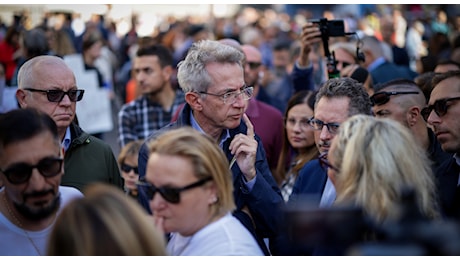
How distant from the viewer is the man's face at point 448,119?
14.9 feet

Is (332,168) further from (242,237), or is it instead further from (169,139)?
(169,139)

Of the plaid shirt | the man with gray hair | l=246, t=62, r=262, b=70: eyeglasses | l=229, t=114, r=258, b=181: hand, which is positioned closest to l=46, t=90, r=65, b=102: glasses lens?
the man with gray hair

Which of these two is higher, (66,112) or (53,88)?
(53,88)

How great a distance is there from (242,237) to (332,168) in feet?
1.70

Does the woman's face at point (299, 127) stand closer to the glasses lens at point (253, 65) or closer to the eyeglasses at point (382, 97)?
the eyeglasses at point (382, 97)

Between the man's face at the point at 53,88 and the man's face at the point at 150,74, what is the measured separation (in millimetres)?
3181

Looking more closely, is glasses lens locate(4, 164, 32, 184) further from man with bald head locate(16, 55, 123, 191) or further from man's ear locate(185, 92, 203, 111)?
man's ear locate(185, 92, 203, 111)

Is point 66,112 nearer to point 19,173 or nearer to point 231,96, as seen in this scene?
point 231,96

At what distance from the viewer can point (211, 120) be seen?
14.8ft

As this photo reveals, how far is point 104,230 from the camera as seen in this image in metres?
2.25

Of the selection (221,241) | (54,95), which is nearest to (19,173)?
(221,241)

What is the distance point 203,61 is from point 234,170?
722 millimetres

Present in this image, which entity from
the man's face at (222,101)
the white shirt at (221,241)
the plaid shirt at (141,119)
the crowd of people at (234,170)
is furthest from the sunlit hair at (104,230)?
the plaid shirt at (141,119)

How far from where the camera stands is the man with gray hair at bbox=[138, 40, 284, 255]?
416 cm
